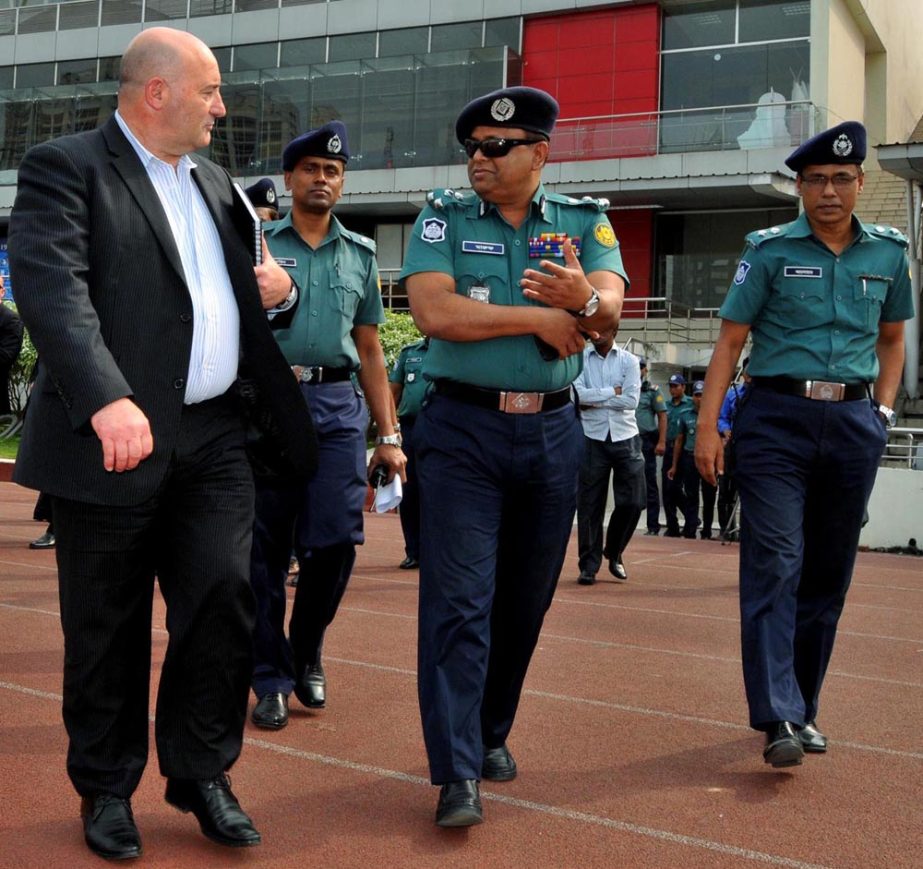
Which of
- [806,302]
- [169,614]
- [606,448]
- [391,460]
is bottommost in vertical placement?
[169,614]

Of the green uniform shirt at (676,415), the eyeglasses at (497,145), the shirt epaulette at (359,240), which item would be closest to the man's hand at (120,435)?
the eyeglasses at (497,145)

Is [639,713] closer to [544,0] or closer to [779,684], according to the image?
[779,684]

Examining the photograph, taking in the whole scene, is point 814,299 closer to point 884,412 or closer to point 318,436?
point 884,412

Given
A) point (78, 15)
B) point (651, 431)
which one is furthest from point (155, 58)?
point (78, 15)

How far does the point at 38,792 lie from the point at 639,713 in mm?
2567

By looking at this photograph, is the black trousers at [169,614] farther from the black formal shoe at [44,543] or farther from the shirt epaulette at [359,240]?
the black formal shoe at [44,543]

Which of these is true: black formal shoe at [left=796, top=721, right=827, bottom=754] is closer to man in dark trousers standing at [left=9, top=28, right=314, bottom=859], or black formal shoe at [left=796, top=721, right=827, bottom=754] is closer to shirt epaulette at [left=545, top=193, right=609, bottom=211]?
shirt epaulette at [left=545, top=193, right=609, bottom=211]

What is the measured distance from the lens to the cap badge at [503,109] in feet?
13.7

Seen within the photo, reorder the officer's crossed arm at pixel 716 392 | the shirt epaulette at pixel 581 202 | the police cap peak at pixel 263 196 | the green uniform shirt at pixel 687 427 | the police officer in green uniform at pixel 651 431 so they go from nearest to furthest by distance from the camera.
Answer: the shirt epaulette at pixel 581 202
the officer's crossed arm at pixel 716 392
the police cap peak at pixel 263 196
the police officer in green uniform at pixel 651 431
the green uniform shirt at pixel 687 427

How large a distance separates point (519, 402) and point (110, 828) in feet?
5.62

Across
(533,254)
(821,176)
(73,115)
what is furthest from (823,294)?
(73,115)

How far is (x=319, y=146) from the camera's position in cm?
553

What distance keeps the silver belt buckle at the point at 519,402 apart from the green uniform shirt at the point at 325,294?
57.7 inches

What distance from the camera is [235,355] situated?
378cm
